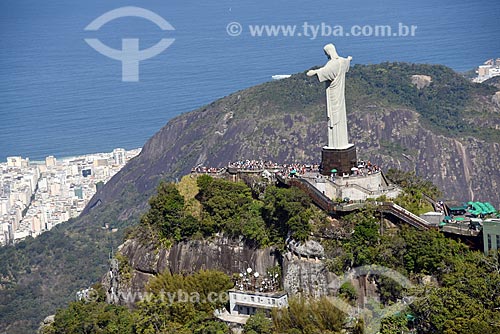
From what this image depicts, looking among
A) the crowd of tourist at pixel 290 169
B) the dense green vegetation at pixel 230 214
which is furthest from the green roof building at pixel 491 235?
the crowd of tourist at pixel 290 169

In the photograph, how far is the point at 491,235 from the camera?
3450 centimetres

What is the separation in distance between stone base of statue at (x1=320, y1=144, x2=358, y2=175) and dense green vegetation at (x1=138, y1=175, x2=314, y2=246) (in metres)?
1.74

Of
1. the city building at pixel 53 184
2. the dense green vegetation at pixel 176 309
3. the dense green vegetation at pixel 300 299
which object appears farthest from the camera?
the city building at pixel 53 184

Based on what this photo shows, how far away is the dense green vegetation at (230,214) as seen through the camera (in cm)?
3956

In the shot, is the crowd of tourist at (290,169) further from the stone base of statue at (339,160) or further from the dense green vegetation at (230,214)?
the dense green vegetation at (230,214)

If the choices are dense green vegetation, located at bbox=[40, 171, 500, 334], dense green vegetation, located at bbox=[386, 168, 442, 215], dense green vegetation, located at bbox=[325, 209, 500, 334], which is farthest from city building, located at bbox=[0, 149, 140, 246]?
dense green vegetation, located at bbox=[325, 209, 500, 334]

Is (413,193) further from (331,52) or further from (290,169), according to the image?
(331,52)

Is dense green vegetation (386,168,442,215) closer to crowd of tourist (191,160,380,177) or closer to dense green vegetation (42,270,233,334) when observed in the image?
crowd of tourist (191,160,380,177)

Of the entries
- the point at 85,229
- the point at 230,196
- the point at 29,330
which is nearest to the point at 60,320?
the point at 230,196

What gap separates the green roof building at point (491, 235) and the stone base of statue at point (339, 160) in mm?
7589

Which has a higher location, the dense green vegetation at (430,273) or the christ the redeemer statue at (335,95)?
the christ the redeemer statue at (335,95)

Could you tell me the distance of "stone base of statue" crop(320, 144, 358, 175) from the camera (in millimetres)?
40781

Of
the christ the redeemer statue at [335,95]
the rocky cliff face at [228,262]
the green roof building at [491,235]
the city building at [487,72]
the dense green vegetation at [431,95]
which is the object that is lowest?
the rocky cliff face at [228,262]

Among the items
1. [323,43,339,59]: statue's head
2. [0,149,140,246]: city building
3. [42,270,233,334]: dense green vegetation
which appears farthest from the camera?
[0,149,140,246]: city building
